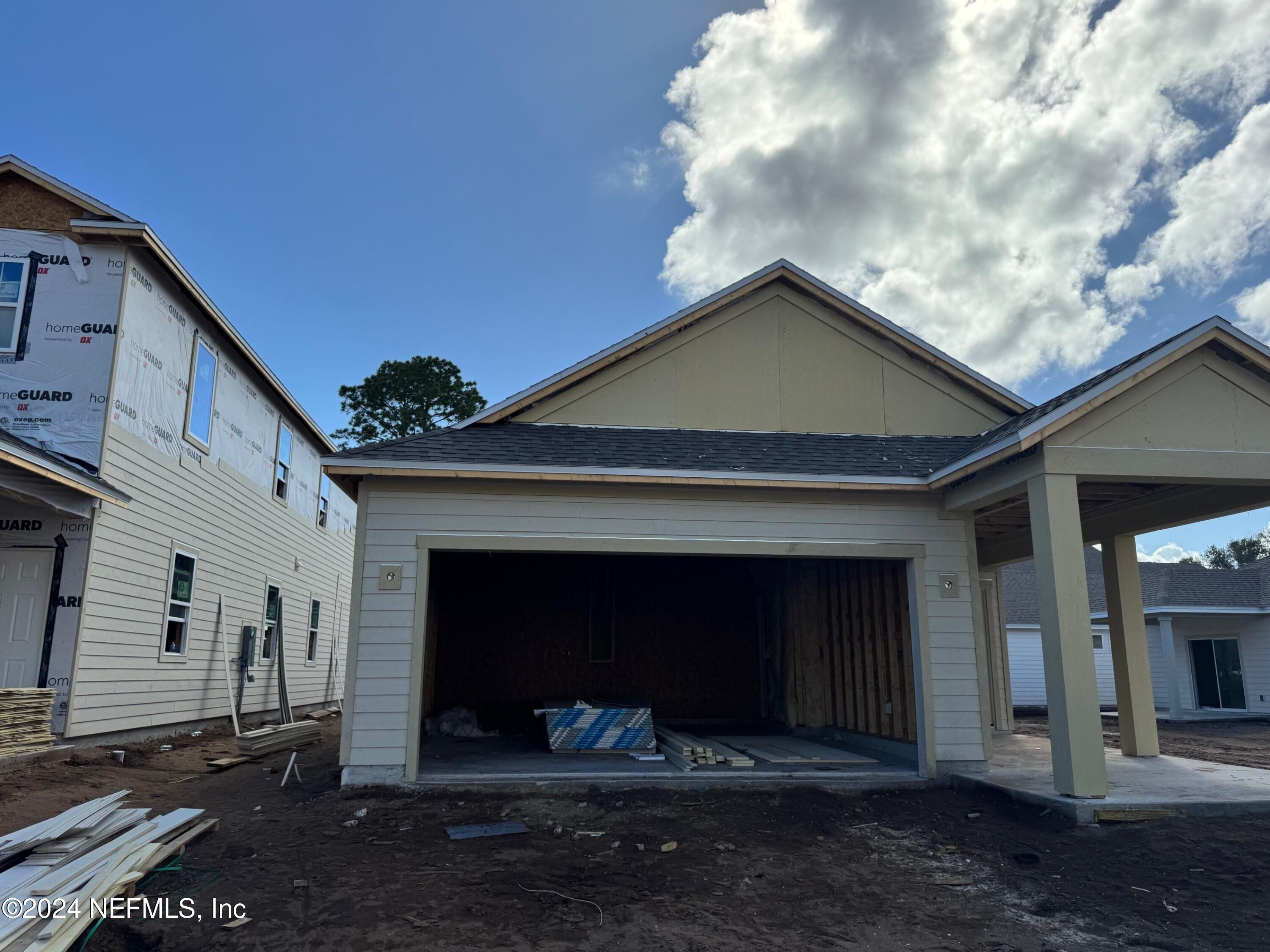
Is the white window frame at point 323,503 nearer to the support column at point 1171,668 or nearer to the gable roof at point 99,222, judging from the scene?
the gable roof at point 99,222

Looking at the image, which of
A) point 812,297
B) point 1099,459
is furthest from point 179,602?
point 1099,459

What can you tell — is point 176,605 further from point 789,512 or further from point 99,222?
point 789,512

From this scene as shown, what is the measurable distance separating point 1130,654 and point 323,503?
18039mm

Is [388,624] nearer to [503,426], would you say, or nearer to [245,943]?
[503,426]

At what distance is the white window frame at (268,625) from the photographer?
1570 cm

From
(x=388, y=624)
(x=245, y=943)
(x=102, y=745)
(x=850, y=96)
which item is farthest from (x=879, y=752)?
(x=850, y=96)

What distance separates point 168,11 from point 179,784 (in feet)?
37.7

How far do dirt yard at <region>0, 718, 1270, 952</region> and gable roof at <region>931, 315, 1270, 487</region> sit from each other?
11.0 ft

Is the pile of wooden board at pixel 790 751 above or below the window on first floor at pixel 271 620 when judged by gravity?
below

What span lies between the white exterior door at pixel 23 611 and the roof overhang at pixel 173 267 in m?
4.11

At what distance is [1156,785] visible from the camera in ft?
24.5

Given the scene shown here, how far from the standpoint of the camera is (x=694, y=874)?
549 cm

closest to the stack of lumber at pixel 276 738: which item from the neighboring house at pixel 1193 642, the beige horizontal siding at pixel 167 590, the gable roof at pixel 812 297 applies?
the beige horizontal siding at pixel 167 590

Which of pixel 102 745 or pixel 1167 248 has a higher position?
pixel 1167 248
